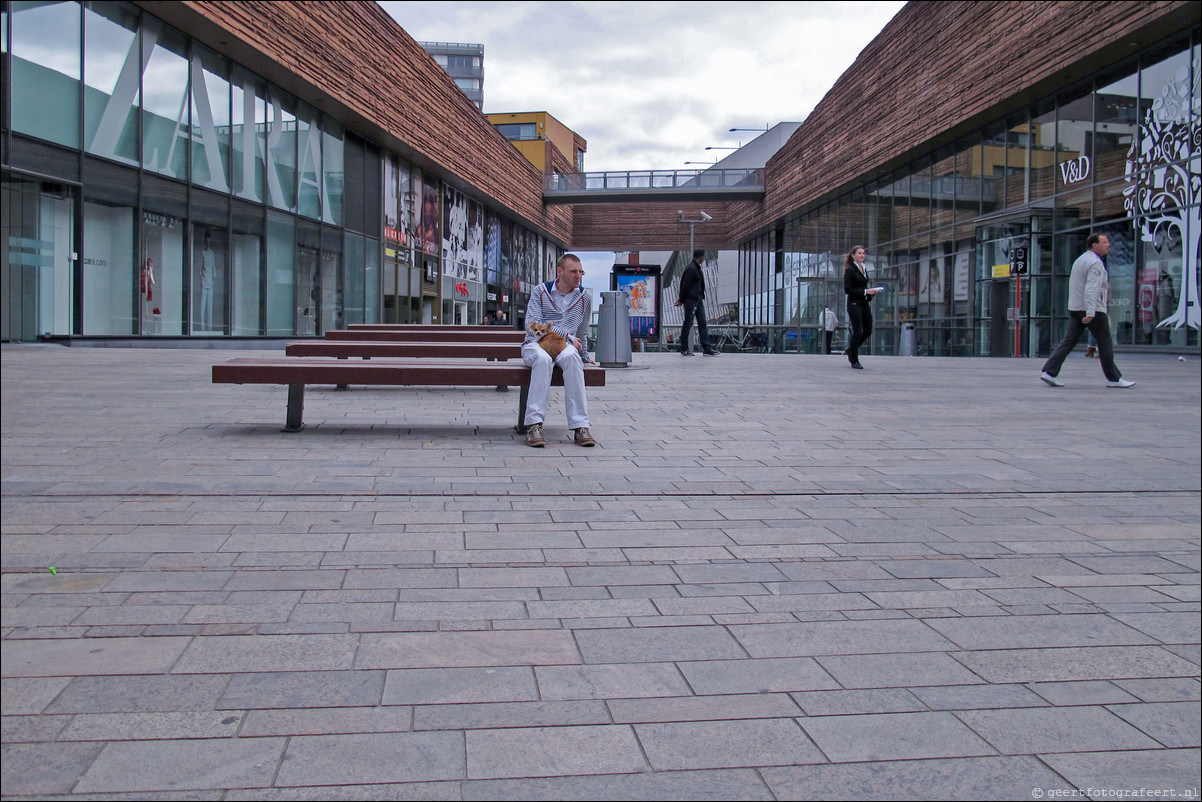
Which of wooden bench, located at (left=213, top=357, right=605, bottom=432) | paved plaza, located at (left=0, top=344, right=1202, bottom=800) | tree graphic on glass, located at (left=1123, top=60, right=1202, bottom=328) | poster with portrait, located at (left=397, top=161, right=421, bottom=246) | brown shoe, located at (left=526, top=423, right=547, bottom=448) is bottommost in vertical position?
paved plaza, located at (left=0, top=344, right=1202, bottom=800)

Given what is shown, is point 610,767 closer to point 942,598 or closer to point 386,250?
point 942,598

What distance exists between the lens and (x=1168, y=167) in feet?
50.5

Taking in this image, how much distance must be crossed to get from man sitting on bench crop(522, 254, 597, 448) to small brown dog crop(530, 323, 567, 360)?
0.03 meters

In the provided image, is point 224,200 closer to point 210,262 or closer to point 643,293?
point 210,262

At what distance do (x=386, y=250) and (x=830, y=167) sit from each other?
13055 millimetres

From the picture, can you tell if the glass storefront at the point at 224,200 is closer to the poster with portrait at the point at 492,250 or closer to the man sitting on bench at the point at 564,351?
the man sitting on bench at the point at 564,351

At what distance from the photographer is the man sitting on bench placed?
595cm

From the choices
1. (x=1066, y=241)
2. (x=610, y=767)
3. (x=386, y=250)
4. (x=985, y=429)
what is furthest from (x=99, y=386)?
(x=386, y=250)

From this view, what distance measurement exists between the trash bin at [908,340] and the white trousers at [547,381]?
2042 centimetres

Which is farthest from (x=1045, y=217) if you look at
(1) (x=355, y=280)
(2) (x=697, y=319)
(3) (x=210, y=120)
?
(1) (x=355, y=280)

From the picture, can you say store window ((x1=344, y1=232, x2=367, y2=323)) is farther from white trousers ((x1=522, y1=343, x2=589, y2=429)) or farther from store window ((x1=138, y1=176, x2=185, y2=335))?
white trousers ((x1=522, y1=343, x2=589, y2=429))

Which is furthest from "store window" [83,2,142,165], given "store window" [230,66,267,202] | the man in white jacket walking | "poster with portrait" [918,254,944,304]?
"poster with portrait" [918,254,944,304]

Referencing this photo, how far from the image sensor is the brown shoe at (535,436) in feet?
19.2

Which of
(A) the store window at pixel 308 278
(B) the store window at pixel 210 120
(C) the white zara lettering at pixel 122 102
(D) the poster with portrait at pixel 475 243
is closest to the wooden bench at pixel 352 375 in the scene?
(C) the white zara lettering at pixel 122 102
